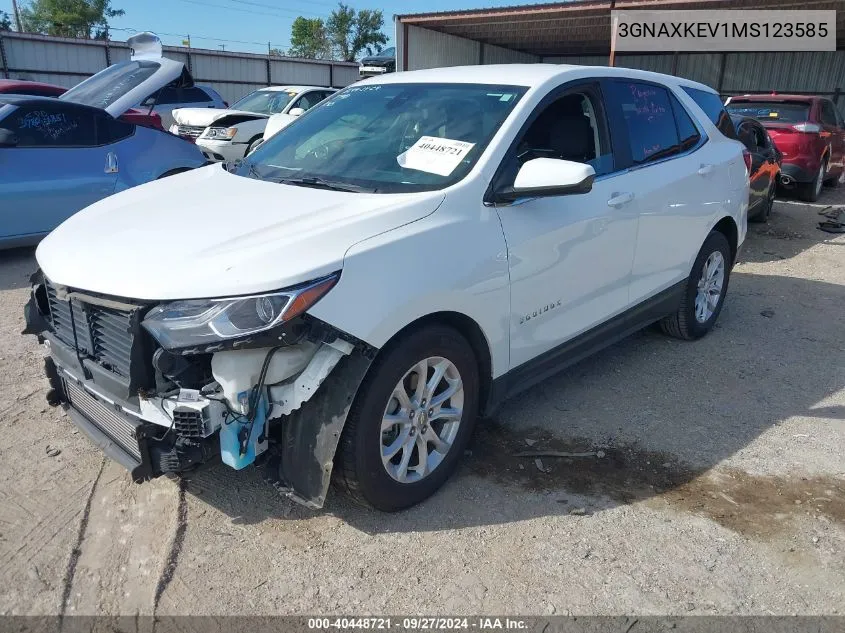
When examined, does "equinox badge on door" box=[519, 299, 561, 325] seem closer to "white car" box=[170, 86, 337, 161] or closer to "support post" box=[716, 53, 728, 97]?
"white car" box=[170, 86, 337, 161]

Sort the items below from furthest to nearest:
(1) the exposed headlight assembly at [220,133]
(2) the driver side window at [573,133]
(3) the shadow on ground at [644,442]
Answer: (1) the exposed headlight assembly at [220,133] → (2) the driver side window at [573,133] → (3) the shadow on ground at [644,442]

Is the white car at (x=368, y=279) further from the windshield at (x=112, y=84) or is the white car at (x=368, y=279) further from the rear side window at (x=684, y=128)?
the windshield at (x=112, y=84)

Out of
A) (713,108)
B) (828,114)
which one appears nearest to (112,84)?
(713,108)

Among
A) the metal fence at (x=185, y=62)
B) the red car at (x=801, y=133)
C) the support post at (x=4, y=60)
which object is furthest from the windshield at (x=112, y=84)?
the metal fence at (x=185, y=62)

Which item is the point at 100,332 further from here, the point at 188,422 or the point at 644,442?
the point at 644,442

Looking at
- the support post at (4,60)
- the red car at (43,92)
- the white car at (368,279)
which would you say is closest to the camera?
the white car at (368,279)

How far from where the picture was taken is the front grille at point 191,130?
12164 mm

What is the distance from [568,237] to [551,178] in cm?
52

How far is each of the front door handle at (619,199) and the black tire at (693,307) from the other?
1184 mm

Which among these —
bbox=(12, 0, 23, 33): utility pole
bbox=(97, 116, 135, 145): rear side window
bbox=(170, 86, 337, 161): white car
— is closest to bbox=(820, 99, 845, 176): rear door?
bbox=(170, 86, 337, 161): white car

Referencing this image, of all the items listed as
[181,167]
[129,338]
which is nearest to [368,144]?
[129,338]

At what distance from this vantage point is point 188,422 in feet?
7.89

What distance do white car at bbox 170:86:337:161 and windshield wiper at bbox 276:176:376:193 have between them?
25.1 ft

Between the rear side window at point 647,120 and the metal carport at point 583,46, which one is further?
the metal carport at point 583,46
